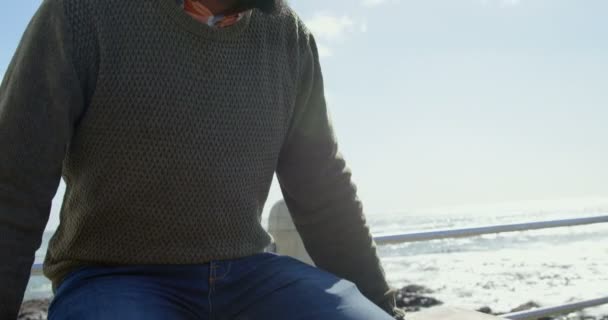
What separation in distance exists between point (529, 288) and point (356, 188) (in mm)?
25044

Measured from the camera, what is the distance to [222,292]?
4.42ft

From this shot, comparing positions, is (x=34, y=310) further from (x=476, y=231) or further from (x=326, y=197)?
(x=326, y=197)

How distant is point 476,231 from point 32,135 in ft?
6.96

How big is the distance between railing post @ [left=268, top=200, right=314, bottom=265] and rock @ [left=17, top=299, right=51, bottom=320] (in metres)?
22.3

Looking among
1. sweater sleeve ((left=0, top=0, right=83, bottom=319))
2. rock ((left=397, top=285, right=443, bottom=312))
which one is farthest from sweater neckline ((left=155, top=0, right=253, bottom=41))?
rock ((left=397, top=285, right=443, bottom=312))

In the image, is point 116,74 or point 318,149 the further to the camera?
point 318,149

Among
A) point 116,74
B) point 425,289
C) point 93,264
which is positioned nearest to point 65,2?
point 116,74

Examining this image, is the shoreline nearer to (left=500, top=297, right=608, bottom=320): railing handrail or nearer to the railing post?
(left=500, top=297, right=608, bottom=320): railing handrail

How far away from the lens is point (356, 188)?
1.74 m

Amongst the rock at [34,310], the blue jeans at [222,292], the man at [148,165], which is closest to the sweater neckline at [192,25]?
the man at [148,165]

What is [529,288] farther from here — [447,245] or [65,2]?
[65,2]

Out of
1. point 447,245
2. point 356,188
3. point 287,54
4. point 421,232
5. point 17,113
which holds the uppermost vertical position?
point 287,54

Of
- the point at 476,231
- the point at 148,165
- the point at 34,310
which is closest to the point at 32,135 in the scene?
the point at 148,165

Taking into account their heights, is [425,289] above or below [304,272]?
below
